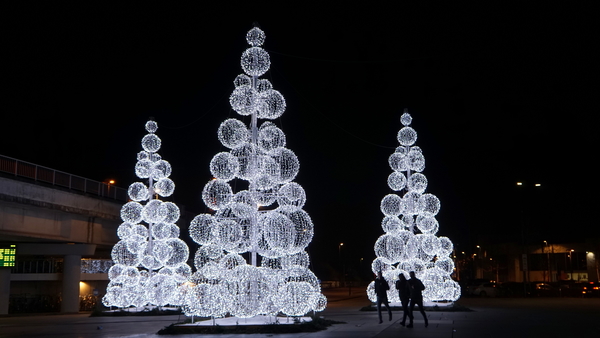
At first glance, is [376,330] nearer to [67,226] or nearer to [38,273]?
[67,226]

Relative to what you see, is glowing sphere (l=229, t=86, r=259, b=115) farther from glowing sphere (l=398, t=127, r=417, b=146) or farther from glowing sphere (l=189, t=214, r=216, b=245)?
glowing sphere (l=398, t=127, r=417, b=146)

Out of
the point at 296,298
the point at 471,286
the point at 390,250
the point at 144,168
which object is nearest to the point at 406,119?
the point at 390,250

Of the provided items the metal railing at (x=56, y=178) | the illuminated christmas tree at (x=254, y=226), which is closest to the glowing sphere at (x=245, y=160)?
the illuminated christmas tree at (x=254, y=226)

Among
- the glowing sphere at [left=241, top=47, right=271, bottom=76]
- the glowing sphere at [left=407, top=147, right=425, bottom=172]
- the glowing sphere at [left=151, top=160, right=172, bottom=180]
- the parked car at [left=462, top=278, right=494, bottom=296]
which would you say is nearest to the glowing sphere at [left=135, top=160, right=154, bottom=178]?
the glowing sphere at [left=151, top=160, right=172, bottom=180]

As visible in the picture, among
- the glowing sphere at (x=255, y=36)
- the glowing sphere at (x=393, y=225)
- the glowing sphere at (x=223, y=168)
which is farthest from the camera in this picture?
the glowing sphere at (x=393, y=225)

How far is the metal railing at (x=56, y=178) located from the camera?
1085 inches

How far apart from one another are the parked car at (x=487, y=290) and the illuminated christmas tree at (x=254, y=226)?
34239 millimetres

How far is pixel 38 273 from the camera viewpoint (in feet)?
124

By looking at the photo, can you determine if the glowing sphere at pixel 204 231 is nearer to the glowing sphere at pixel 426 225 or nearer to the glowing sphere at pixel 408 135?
the glowing sphere at pixel 426 225

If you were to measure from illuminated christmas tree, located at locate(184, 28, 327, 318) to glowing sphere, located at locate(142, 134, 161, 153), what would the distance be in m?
10.4

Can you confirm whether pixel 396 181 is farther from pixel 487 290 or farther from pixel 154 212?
pixel 487 290

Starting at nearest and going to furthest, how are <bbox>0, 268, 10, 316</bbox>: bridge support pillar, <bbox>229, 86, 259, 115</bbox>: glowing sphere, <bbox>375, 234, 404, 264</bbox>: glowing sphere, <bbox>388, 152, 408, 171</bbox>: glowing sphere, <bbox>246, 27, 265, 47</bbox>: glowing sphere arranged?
1. <bbox>229, 86, 259, 115</bbox>: glowing sphere
2. <bbox>246, 27, 265, 47</bbox>: glowing sphere
3. <bbox>375, 234, 404, 264</bbox>: glowing sphere
4. <bbox>388, 152, 408, 171</bbox>: glowing sphere
5. <bbox>0, 268, 10, 316</bbox>: bridge support pillar

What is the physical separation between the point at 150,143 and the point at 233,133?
11.2 m

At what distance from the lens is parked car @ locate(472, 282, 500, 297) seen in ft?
158
